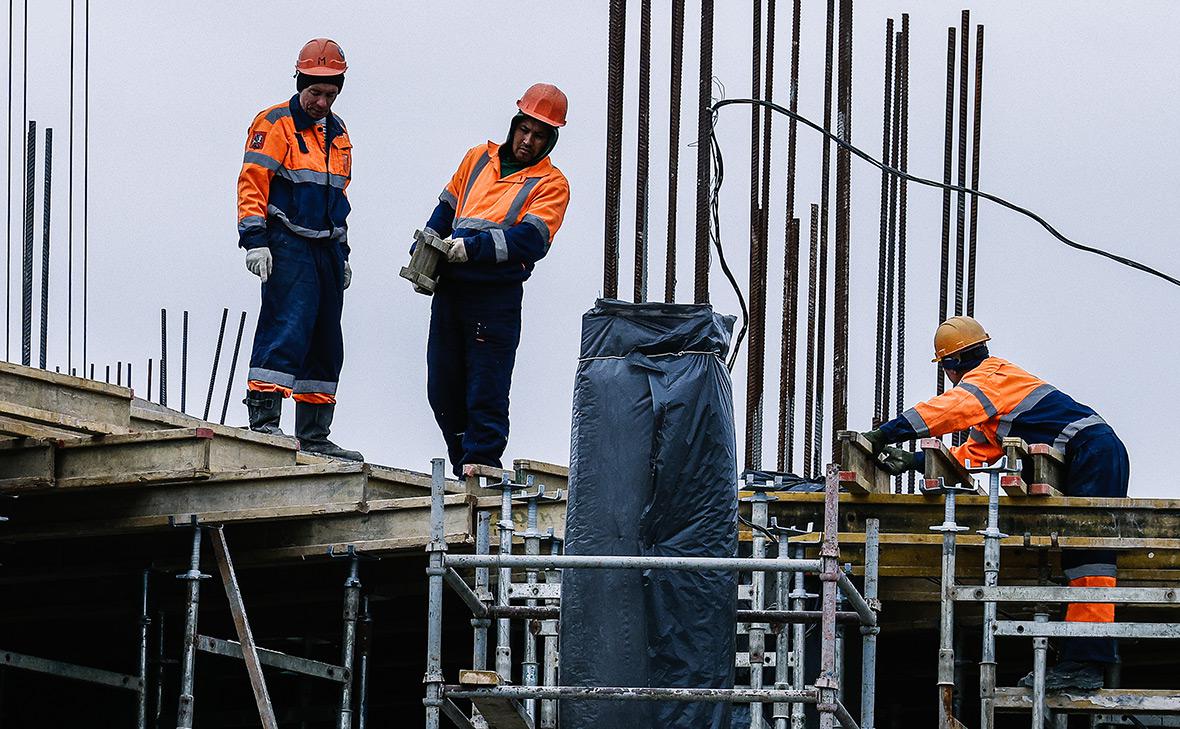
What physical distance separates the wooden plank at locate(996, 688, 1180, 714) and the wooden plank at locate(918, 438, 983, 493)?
1.21 meters

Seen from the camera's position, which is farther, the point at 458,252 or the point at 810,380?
the point at 810,380

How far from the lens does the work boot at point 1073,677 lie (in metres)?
13.5

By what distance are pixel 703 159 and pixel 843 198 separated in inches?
86.5

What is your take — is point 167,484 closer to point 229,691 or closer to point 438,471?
point 438,471

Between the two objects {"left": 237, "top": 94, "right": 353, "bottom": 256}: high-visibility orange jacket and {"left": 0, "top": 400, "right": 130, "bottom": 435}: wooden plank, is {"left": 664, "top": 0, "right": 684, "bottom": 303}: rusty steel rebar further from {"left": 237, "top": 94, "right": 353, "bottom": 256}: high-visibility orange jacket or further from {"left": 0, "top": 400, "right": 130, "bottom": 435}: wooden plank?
{"left": 0, "top": 400, "right": 130, "bottom": 435}: wooden plank

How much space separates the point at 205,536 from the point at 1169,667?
7.32 m

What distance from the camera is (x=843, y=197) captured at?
18.0 meters

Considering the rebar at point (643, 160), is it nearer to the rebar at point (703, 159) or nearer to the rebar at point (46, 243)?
the rebar at point (703, 159)

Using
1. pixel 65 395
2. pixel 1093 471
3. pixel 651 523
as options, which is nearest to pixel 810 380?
pixel 1093 471

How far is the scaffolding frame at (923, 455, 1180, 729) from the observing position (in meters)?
13.0

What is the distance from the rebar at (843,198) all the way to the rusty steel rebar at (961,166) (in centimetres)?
101

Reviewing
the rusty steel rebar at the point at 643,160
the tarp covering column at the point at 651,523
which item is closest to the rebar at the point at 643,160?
the rusty steel rebar at the point at 643,160

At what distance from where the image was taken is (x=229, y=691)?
20234 millimetres

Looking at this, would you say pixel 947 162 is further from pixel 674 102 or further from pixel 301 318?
pixel 301 318
